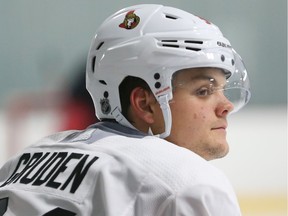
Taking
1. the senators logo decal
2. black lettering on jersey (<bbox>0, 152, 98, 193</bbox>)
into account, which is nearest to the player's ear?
the senators logo decal

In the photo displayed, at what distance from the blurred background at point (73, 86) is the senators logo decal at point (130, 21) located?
2197 mm

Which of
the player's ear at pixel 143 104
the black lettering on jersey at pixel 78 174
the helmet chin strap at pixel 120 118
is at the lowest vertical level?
the black lettering on jersey at pixel 78 174

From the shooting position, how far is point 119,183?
150cm

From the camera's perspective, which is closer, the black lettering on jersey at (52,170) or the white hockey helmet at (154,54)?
the black lettering on jersey at (52,170)

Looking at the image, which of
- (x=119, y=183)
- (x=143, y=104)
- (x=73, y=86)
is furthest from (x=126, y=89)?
(x=73, y=86)

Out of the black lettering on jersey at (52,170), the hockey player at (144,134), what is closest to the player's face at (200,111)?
the hockey player at (144,134)

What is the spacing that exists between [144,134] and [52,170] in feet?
0.71

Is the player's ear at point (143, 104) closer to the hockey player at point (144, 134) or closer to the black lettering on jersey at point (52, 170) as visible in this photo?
the hockey player at point (144, 134)

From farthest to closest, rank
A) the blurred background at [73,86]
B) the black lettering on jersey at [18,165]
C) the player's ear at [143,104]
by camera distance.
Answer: the blurred background at [73,86], the player's ear at [143,104], the black lettering on jersey at [18,165]

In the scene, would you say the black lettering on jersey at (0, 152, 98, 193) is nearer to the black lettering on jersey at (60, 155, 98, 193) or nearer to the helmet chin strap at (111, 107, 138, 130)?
the black lettering on jersey at (60, 155, 98, 193)

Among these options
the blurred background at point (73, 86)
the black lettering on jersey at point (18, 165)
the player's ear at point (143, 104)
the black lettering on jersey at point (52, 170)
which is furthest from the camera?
the blurred background at point (73, 86)

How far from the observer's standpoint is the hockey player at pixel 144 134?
148 cm

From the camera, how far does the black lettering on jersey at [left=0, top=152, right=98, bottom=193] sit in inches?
61.7

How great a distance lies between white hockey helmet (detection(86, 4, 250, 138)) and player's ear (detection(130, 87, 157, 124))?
24 millimetres
